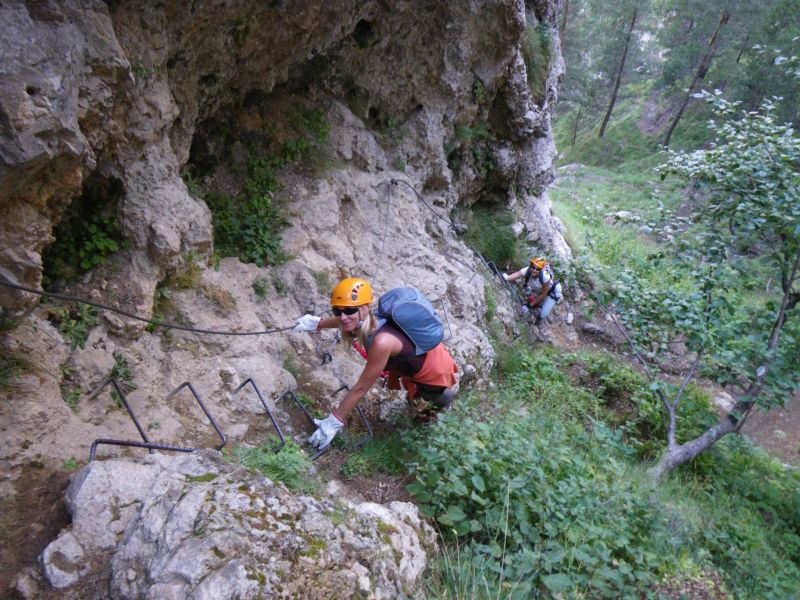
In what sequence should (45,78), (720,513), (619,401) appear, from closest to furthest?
(45,78) → (720,513) → (619,401)

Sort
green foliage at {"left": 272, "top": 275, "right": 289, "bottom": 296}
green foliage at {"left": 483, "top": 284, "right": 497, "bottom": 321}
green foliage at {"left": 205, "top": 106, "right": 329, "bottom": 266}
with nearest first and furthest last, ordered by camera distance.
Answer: green foliage at {"left": 272, "top": 275, "right": 289, "bottom": 296}
green foliage at {"left": 205, "top": 106, "right": 329, "bottom": 266}
green foliage at {"left": 483, "top": 284, "right": 497, "bottom": 321}

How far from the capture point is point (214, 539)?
215cm

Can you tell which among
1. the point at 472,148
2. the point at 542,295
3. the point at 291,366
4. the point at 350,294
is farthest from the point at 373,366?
the point at 472,148

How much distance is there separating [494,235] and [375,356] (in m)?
8.07

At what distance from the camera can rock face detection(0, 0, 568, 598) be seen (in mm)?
2547

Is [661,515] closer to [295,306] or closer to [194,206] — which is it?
[295,306]

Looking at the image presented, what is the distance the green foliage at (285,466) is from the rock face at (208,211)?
48 centimetres

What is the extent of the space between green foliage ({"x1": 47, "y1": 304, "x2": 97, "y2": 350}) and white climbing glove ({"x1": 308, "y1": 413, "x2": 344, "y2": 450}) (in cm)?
186

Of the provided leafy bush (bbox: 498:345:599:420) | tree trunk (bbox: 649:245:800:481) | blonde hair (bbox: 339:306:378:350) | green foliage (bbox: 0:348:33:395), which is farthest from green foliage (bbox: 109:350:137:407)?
tree trunk (bbox: 649:245:800:481)

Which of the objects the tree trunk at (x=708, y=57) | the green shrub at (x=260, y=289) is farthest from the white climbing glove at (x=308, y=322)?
the tree trunk at (x=708, y=57)

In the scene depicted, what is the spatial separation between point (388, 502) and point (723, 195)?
596 centimetres

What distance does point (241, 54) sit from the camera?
4.98m

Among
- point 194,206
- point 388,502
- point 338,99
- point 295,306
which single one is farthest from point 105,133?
point 338,99

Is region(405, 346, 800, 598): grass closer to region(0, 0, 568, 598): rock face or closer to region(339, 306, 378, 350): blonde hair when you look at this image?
region(0, 0, 568, 598): rock face
